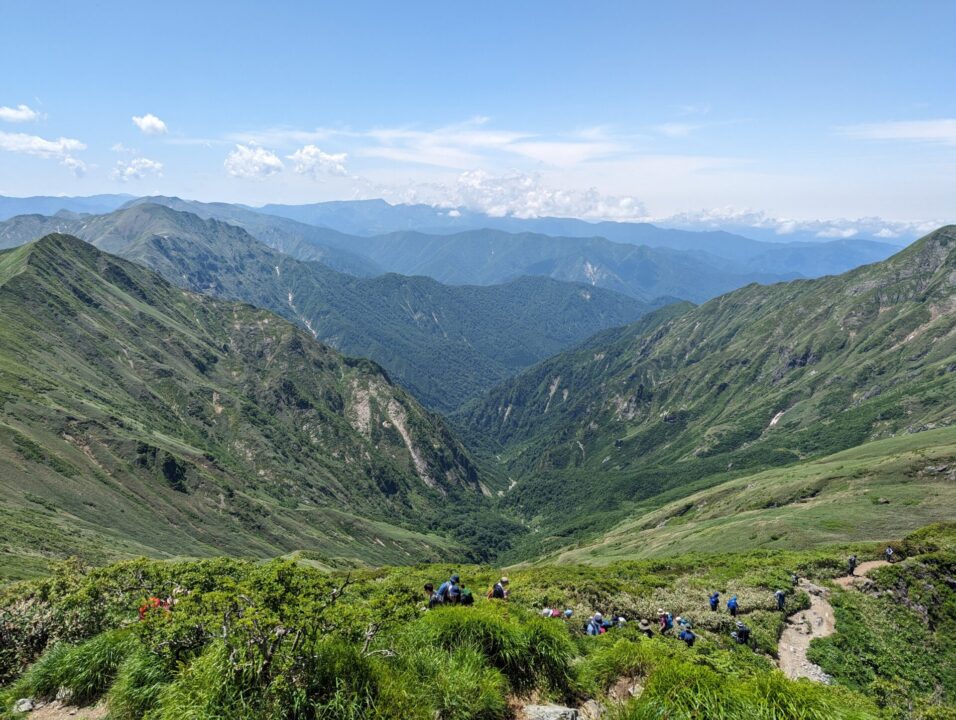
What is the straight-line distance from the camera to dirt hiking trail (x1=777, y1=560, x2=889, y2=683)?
30.3 metres

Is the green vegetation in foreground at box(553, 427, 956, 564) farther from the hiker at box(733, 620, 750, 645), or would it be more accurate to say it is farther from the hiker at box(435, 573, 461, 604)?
the hiker at box(435, 573, 461, 604)

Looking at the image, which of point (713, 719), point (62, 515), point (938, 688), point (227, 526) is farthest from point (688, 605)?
point (227, 526)

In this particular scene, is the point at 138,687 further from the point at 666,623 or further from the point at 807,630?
the point at 807,630

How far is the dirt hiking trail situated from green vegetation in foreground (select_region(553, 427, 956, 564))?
41968mm

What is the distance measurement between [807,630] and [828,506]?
87971 mm

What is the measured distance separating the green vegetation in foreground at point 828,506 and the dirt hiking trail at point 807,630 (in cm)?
4197

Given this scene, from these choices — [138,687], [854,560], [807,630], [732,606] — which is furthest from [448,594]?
[854,560]

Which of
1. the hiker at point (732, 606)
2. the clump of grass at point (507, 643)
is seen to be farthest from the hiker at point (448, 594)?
the hiker at point (732, 606)

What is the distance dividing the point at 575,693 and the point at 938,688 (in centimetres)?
3160

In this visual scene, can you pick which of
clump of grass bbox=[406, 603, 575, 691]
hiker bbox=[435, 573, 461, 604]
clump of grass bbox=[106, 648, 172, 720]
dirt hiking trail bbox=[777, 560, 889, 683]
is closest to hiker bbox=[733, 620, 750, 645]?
dirt hiking trail bbox=[777, 560, 889, 683]

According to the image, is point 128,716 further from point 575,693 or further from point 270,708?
point 575,693

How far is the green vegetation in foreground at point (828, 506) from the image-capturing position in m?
86.8

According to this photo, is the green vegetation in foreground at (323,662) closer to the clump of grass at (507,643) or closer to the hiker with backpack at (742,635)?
the clump of grass at (507,643)

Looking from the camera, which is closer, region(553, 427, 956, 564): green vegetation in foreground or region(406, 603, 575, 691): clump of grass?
region(406, 603, 575, 691): clump of grass
